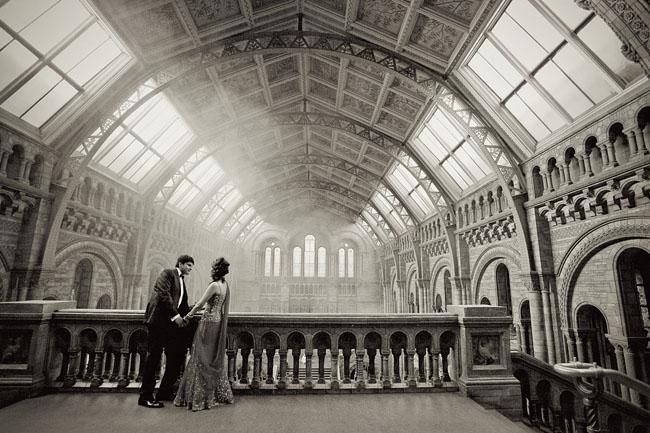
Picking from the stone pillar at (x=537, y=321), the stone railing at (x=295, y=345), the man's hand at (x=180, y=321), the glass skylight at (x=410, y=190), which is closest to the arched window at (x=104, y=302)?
the stone railing at (x=295, y=345)

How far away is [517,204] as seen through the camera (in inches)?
390

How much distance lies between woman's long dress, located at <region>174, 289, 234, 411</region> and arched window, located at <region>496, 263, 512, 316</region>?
1109 cm

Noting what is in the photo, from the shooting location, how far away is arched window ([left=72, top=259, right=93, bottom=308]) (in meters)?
11.2

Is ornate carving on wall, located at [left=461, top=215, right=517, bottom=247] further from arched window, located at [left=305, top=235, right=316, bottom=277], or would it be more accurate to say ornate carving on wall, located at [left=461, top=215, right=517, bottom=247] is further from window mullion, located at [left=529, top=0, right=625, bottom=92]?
arched window, located at [left=305, top=235, right=316, bottom=277]

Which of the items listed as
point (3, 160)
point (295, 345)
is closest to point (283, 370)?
point (295, 345)

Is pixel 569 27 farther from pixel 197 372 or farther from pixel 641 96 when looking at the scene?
pixel 197 372

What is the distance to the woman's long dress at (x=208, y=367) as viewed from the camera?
11.2ft

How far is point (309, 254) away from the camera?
31719 millimetres

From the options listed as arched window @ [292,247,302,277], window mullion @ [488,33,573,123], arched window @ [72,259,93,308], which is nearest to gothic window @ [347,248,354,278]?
arched window @ [292,247,302,277]

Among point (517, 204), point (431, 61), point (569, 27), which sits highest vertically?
point (431, 61)

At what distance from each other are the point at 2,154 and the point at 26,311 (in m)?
6.36

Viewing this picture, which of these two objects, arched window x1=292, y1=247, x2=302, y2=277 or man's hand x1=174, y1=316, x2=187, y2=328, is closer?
man's hand x1=174, y1=316, x2=187, y2=328

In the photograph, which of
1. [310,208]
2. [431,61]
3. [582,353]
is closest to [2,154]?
[431,61]

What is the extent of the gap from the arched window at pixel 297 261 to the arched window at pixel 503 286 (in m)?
21.5
